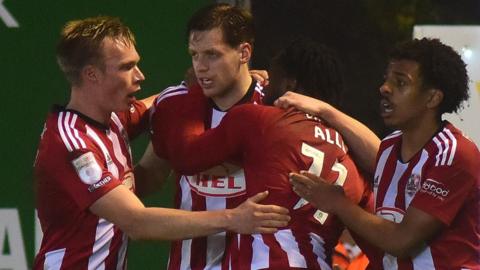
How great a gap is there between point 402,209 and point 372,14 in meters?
2.04

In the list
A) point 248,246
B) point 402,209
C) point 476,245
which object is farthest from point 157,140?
point 476,245

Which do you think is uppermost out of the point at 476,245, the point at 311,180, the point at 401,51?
the point at 401,51

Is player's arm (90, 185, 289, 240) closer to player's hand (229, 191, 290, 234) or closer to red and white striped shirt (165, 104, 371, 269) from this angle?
player's hand (229, 191, 290, 234)

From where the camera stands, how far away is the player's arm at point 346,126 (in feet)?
15.2

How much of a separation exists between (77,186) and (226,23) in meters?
0.96

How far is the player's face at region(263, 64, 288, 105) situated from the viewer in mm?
4805

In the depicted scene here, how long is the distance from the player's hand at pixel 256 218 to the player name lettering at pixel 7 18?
6.86ft

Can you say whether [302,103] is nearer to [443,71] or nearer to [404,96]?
[404,96]

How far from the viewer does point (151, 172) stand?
17.4 feet

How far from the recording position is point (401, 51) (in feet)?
15.7

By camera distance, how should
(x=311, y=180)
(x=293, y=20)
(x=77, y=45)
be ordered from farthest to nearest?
(x=293, y=20), (x=77, y=45), (x=311, y=180)

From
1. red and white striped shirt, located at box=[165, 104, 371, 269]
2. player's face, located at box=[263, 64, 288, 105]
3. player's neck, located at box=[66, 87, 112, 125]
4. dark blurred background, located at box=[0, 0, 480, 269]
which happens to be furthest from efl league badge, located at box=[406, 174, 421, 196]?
dark blurred background, located at box=[0, 0, 480, 269]

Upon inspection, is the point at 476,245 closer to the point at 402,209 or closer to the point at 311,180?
the point at 402,209

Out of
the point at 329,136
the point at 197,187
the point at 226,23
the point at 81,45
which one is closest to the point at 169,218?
the point at 197,187
